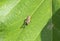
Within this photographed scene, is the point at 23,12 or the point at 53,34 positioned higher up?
the point at 23,12

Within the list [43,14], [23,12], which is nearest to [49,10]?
[43,14]

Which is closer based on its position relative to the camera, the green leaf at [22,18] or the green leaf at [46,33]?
the green leaf at [22,18]

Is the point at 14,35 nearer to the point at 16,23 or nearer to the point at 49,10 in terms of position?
A: the point at 16,23

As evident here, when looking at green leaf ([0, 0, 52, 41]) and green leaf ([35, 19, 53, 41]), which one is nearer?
green leaf ([0, 0, 52, 41])

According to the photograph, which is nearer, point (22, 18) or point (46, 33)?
point (22, 18)

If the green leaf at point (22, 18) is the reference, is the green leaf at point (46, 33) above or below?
below

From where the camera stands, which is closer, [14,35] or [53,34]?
[14,35]

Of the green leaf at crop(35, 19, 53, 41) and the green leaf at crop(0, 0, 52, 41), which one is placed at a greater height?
the green leaf at crop(0, 0, 52, 41)

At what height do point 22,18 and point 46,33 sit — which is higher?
point 22,18
